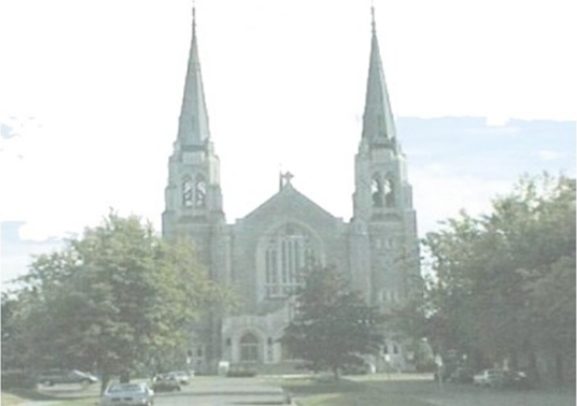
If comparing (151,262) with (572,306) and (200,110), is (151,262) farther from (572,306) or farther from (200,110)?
(200,110)

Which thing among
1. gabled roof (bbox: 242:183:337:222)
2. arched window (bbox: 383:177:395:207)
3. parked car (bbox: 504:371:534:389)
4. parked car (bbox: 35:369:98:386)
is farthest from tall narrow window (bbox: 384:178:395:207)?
parked car (bbox: 504:371:534:389)

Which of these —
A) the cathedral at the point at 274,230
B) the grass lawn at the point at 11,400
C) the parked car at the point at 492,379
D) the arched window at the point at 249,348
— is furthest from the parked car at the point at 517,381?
the arched window at the point at 249,348

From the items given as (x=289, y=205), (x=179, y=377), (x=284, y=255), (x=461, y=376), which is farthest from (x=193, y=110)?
(x=461, y=376)

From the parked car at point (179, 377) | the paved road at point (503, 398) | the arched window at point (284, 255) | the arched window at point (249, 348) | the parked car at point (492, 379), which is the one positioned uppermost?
the arched window at point (284, 255)

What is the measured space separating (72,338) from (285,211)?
65675mm

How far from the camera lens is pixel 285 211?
4375 inches

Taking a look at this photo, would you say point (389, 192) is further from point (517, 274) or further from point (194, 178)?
point (517, 274)

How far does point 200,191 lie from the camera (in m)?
116

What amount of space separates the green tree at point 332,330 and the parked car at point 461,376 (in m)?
4.60

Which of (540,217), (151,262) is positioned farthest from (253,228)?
(540,217)

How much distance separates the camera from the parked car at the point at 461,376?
62594mm

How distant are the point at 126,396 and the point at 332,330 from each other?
26.4 metres

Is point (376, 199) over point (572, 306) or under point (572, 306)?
over

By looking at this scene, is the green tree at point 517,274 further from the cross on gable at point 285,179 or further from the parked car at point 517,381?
the cross on gable at point 285,179
